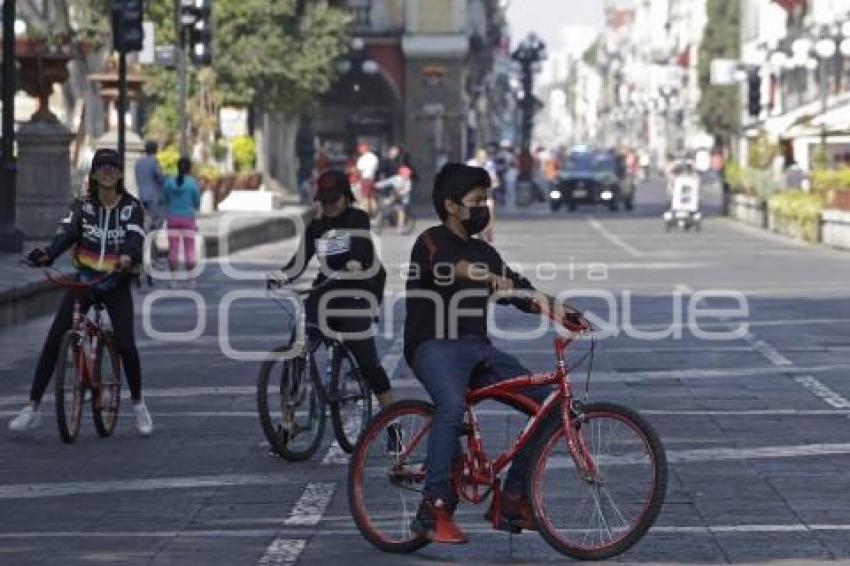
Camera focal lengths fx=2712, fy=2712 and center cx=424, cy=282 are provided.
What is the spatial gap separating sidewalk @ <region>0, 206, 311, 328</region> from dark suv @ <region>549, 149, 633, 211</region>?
2028 cm

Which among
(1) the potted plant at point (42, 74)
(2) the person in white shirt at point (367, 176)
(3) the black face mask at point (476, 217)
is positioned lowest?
(2) the person in white shirt at point (367, 176)

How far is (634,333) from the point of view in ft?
84.0

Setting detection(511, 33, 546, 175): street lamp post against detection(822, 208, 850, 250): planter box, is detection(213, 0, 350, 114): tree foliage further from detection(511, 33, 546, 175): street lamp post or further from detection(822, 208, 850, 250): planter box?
detection(822, 208, 850, 250): planter box

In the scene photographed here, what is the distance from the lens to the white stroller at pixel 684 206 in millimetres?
60594

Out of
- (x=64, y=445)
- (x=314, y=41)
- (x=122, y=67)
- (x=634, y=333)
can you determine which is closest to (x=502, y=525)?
(x=64, y=445)

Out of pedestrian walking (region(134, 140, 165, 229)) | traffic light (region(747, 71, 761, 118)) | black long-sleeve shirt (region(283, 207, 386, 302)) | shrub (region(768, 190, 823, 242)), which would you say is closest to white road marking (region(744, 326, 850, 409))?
black long-sleeve shirt (region(283, 207, 386, 302))

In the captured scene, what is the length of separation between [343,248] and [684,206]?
46.0 meters

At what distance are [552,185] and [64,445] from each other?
66511mm

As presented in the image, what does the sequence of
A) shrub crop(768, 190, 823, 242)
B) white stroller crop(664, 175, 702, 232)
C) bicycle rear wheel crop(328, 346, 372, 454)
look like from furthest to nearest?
white stroller crop(664, 175, 702, 232), shrub crop(768, 190, 823, 242), bicycle rear wheel crop(328, 346, 372, 454)

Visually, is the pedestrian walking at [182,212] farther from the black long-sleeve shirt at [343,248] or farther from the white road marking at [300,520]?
the white road marking at [300,520]

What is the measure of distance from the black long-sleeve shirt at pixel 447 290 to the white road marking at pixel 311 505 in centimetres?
126

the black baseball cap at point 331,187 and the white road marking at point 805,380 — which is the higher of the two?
the black baseball cap at point 331,187

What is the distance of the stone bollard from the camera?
124 ft

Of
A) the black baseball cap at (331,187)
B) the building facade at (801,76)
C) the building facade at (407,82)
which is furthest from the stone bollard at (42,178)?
the building facade at (407,82)
